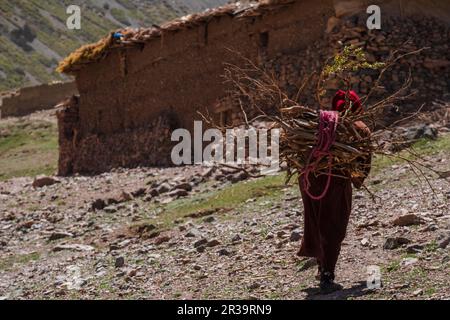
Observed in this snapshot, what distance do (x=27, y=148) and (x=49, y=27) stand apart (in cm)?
3824

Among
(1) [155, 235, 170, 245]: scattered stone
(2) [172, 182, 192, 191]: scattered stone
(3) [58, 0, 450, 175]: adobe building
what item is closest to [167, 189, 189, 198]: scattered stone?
(2) [172, 182, 192, 191]: scattered stone

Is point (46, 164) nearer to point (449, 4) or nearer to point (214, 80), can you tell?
point (214, 80)

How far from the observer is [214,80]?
15.8 m

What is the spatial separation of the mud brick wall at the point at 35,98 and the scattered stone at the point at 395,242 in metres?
25.5

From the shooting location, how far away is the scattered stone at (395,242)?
7.18 meters

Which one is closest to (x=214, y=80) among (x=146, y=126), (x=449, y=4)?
(x=146, y=126)

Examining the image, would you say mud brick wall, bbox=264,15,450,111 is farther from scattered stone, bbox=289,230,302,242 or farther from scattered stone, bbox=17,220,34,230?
scattered stone, bbox=289,230,302,242

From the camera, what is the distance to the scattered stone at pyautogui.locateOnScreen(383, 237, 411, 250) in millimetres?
7176

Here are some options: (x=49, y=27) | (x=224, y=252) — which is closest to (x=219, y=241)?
(x=224, y=252)

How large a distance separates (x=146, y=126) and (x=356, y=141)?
39.1 ft

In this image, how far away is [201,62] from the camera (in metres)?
16.2

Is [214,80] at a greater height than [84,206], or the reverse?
[214,80]

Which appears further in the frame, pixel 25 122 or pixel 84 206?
pixel 25 122

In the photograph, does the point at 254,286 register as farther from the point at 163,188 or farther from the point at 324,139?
the point at 163,188
